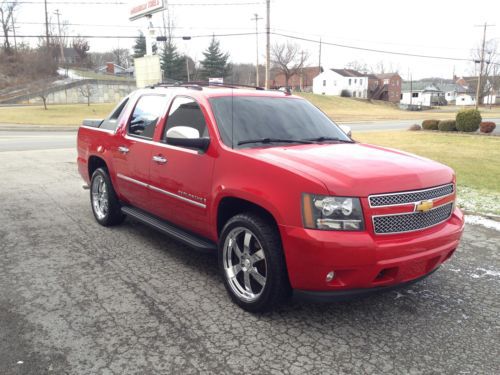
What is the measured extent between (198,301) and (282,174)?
4.55ft

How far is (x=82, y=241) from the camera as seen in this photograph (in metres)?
5.34

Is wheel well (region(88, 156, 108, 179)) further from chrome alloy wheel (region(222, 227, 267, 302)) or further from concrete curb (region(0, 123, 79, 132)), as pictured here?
concrete curb (region(0, 123, 79, 132))

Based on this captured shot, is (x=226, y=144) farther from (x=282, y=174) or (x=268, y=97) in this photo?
A: (x=268, y=97)

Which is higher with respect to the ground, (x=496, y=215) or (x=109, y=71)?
(x=109, y=71)

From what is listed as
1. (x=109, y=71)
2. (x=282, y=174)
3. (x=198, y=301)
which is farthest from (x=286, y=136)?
(x=109, y=71)

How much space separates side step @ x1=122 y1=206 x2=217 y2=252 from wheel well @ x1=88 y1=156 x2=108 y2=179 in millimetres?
1082

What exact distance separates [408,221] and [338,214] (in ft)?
1.87

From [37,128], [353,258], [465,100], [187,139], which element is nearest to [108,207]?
[187,139]

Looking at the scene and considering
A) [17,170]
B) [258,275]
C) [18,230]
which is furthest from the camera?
[17,170]

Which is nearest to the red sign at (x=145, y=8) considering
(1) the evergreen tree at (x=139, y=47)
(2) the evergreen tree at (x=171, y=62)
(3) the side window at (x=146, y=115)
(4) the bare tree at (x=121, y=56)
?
(3) the side window at (x=146, y=115)

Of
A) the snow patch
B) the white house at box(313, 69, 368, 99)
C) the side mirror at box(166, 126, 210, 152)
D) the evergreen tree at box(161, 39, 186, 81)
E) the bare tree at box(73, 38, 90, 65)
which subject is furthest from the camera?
the white house at box(313, 69, 368, 99)

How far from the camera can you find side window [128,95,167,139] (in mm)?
4852

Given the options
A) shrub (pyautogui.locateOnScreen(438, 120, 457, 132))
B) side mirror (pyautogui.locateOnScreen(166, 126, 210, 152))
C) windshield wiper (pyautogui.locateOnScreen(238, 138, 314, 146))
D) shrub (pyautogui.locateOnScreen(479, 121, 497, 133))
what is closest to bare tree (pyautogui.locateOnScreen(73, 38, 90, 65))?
shrub (pyautogui.locateOnScreen(438, 120, 457, 132))

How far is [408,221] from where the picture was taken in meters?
3.17
